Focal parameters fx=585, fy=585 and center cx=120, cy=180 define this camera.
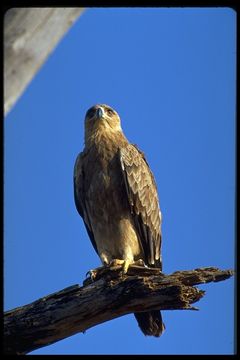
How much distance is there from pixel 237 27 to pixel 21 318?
311 centimetres

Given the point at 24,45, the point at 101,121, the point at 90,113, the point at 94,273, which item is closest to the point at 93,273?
the point at 94,273

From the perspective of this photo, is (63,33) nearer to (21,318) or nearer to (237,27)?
(237,27)

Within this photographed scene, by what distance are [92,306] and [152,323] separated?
1329 millimetres

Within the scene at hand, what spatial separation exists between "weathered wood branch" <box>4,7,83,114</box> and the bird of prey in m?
4.72

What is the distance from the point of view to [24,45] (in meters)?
2.25

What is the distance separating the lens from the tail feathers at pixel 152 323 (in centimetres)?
639

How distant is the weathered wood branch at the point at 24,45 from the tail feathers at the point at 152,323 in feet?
14.8

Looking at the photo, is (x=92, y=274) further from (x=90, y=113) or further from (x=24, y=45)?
(x=24, y=45)

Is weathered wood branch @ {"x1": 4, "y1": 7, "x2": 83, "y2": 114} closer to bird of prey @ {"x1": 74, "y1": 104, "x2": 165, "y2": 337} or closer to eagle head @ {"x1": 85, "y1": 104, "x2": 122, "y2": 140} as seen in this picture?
bird of prey @ {"x1": 74, "y1": 104, "x2": 165, "y2": 337}

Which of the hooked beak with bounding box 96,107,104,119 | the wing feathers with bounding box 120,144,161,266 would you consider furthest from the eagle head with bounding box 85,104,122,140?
the wing feathers with bounding box 120,144,161,266

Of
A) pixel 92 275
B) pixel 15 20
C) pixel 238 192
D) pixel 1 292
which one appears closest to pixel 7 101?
pixel 15 20

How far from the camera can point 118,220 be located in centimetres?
705

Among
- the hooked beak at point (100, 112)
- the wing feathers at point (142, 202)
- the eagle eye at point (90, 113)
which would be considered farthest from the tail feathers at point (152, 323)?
the eagle eye at point (90, 113)

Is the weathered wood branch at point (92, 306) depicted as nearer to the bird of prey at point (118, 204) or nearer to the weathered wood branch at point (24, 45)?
the bird of prey at point (118, 204)
